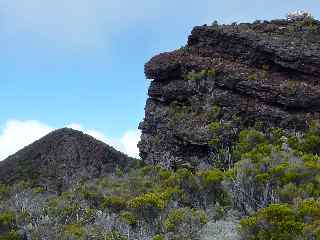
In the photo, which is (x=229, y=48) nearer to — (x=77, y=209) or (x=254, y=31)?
(x=254, y=31)

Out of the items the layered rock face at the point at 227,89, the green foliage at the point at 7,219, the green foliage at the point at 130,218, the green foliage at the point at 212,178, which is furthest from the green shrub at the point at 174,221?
Result: the layered rock face at the point at 227,89

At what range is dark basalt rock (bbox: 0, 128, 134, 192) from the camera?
50625mm

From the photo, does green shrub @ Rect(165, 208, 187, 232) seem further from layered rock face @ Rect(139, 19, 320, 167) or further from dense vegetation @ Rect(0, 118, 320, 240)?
layered rock face @ Rect(139, 19, 320, 167)

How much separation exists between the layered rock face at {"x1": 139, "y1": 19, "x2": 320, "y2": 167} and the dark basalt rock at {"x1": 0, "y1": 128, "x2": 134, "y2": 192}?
456 inches

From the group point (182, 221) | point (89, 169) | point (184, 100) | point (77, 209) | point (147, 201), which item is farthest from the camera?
point (89, 169)

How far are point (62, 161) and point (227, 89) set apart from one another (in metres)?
20.8

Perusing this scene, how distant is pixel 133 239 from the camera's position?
71.5 ft

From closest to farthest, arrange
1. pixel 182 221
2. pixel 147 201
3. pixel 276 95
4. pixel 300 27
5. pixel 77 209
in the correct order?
pixel 182 221, pixel 147 201, pixel 77 209, pixel 276 95, pixel 300 27

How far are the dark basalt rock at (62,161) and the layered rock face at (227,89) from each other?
1157cm

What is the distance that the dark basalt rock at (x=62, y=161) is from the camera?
50.6 meters

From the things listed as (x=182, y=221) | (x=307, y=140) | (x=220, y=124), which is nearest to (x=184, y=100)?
(x=220, y=124)

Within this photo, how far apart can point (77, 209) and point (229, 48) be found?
17186mm

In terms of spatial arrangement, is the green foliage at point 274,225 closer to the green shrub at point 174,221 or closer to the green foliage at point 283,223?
the green foliage at point 283,223

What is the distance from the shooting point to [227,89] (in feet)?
124
